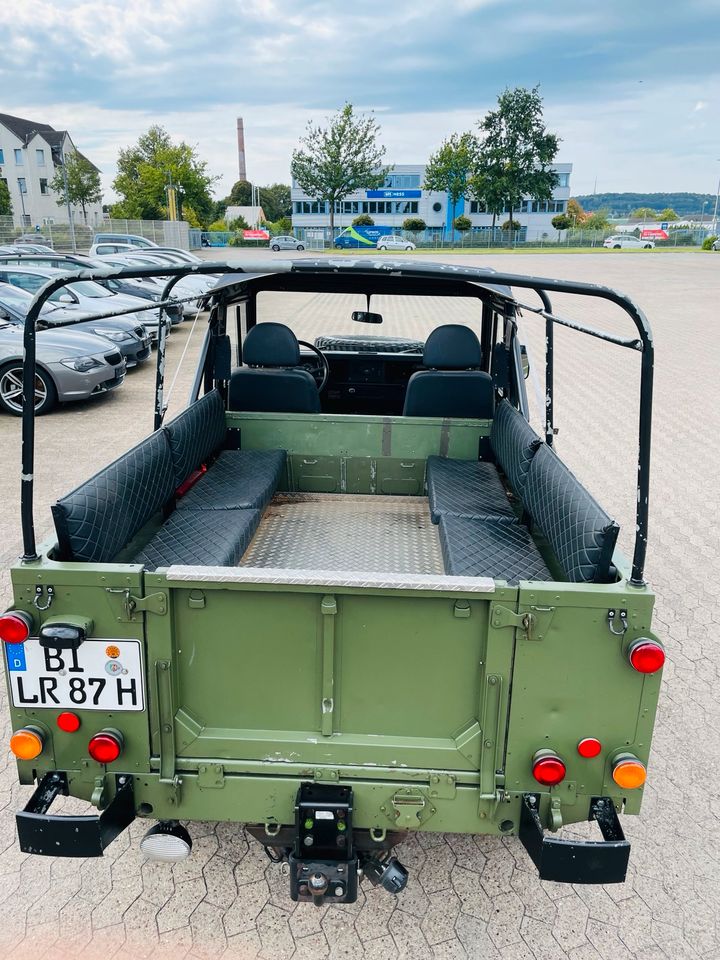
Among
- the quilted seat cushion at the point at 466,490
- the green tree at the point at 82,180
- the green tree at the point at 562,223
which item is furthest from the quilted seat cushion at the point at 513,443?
the green tree at the point at 562,223

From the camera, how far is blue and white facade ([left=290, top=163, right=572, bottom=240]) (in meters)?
81.2

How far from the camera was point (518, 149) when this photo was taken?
208ft

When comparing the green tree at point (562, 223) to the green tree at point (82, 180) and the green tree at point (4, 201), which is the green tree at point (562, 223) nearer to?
→ the green tree at point (82, 180)

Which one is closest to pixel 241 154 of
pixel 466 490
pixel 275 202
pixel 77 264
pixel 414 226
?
pixel 275 202

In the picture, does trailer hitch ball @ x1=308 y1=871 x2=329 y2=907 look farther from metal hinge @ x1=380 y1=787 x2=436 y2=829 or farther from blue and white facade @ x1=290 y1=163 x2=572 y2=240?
blue and white facade @ x1=290 y1=163 x2=572 y2=240

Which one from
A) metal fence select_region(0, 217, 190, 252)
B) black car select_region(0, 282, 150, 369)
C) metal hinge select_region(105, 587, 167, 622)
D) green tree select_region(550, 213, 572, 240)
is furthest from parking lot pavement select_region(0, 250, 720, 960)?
green tree select_region(550, 213, 572, 240)

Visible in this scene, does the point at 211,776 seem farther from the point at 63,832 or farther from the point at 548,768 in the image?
the point at 548,768

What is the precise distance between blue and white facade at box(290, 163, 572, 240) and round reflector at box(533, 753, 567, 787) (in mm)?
81907

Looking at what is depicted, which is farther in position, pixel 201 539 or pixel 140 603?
pixel 201 539

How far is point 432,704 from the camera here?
278 cm

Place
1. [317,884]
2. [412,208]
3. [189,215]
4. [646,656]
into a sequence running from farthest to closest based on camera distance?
[412,208], [189,215], [317,884], [646,656]

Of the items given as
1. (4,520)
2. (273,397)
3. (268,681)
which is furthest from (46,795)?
(4,520)

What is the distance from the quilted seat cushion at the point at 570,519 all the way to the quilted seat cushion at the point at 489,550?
21cm

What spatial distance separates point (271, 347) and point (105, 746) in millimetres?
3777
